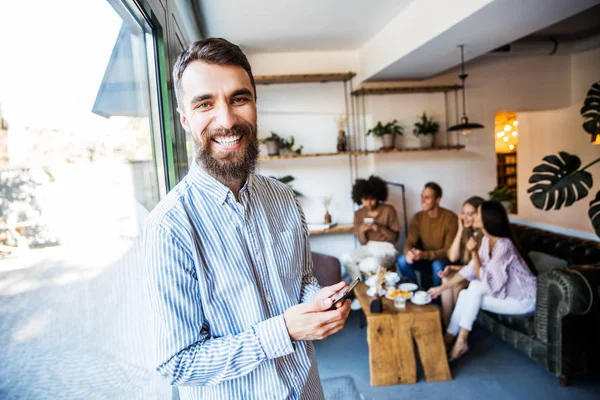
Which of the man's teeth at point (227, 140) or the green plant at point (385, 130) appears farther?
the green plant at point (385, 130)

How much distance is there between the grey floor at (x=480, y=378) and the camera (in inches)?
93.6

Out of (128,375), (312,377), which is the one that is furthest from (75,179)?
(312,377)

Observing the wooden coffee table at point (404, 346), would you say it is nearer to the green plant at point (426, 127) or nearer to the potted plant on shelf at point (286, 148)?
the potted plant on shelf at point (286, 148)

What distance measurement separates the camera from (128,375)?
107 cm

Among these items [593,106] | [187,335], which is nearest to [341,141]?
[593,106]

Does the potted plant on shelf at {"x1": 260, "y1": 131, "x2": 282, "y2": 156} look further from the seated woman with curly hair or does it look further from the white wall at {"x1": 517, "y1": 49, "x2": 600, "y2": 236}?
the white wall at {"x1": 517, "y1": 49, "x2": 600, "y2": 236}

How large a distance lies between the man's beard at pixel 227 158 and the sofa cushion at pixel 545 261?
3.23 m

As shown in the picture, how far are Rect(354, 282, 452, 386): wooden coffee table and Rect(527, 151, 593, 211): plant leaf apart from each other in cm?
123

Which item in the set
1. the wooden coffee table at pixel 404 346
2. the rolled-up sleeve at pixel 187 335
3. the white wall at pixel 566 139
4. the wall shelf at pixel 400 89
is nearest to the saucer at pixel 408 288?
the wooden coffee table at pixel 404 346

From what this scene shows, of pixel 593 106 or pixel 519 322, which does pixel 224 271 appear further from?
pixel 593 106

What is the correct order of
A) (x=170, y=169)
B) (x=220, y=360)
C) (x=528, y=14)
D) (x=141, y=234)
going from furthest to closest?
(x=528, y=14), (x=170, y=169), (x=141, y=234), (x=220, y=360)

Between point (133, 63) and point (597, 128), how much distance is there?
321cm

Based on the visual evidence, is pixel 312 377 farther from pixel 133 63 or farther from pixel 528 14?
pixel 528 14

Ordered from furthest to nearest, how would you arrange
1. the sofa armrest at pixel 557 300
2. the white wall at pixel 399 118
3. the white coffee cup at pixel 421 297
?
the white wall at pixel 399 118, the white coffee cup at pixel 421 297, the sofa armrest at pixel 557 300
